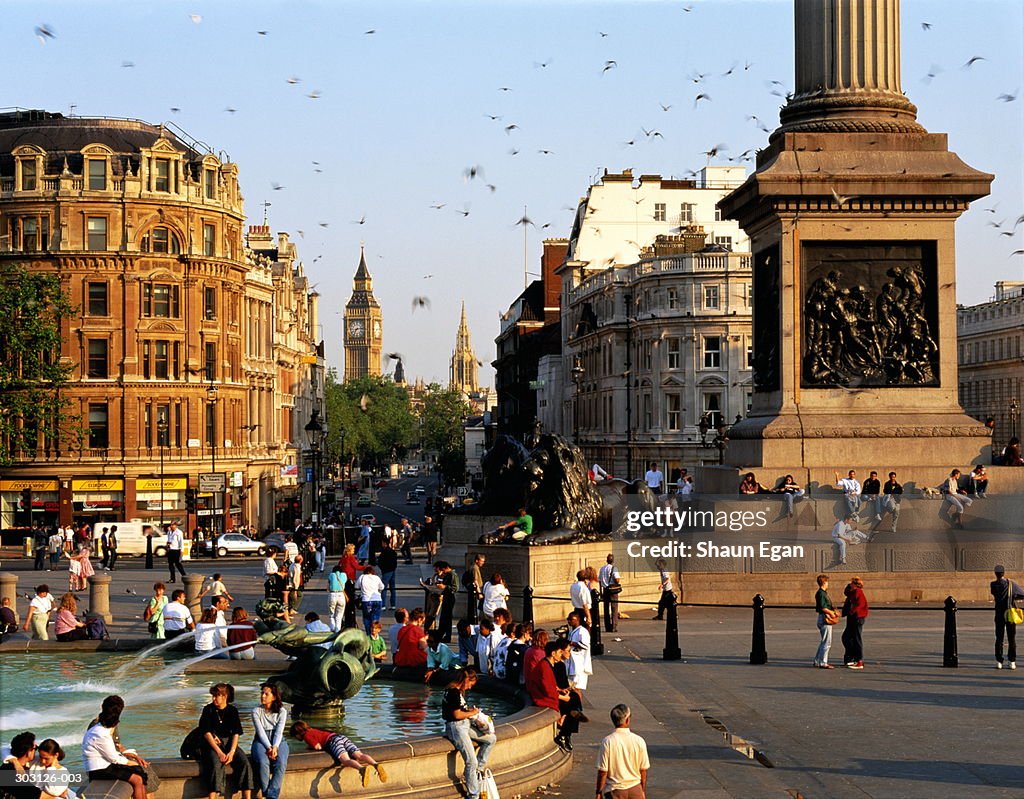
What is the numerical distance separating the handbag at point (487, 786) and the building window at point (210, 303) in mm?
67031

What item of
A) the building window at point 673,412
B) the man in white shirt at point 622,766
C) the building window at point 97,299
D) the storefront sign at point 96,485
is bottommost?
the man in white shirt at point 622,766

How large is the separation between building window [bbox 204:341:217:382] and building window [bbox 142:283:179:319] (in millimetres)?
2649

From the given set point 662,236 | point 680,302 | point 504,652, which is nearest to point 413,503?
point 662,236

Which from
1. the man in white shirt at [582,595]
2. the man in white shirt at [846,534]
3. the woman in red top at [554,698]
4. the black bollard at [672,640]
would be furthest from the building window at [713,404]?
the woman in red top at [554,698]

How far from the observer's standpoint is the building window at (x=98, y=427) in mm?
75562

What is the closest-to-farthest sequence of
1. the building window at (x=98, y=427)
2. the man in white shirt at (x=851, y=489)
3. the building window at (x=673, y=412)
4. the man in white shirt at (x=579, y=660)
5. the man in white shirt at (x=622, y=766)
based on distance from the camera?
1. the man in white shirt at (x=622, y=766)
2. the man in white shirt at (x=579, y=660)
3. the man in white shirt at (x=851, y=489)
4. the building window at (x=98, y=427)
5. the building window at (x=673, y=412)

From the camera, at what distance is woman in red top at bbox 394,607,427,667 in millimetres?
20531

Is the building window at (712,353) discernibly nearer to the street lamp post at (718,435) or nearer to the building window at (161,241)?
the street lamp post at (718,435)

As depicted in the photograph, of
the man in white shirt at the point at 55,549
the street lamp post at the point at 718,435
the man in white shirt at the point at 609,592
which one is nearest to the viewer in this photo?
the man in white shirt at the point at 609,592

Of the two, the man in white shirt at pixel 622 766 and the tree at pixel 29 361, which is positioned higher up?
the tree at pixel 29 361

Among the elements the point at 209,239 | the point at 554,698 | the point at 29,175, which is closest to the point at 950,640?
the point at 554,698

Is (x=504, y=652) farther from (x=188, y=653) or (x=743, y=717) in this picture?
(x=188, y=653)

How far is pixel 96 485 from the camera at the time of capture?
75.4m

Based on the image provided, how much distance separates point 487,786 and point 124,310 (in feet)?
213
